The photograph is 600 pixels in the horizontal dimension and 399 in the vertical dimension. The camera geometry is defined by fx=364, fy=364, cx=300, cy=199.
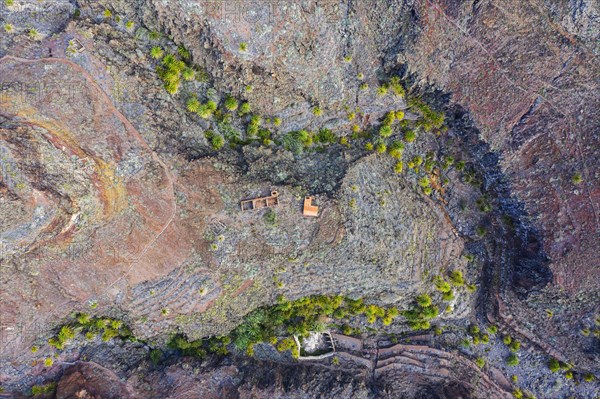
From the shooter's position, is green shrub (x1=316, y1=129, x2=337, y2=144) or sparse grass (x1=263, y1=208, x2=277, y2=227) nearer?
sparse grass (x1=263, y1=208, x2=277, y2=227)

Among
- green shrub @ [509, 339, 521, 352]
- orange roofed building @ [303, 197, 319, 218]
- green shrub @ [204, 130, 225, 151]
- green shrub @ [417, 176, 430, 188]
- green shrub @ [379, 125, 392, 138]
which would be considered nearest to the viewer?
orange roofed building @ [303, 197, 319, 218]

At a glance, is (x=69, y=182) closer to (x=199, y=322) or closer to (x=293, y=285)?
(x=199, y=322)

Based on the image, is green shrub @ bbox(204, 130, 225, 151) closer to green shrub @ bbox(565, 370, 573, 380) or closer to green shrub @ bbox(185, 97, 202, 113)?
green shrub @ bbox(185, 97, 202, 113)

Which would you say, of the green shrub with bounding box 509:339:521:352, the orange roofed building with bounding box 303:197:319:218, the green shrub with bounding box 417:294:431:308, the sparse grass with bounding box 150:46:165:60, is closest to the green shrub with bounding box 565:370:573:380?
the green shrub with bounding box 509:339:521:352

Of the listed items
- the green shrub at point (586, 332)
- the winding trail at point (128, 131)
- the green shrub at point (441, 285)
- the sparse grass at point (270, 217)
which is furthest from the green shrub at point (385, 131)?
the green shrub at point (586, 332)

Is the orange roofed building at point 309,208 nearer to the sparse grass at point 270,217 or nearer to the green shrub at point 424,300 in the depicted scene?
the sparse grass at point 270,217

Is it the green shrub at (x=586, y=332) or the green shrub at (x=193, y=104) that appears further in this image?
the green shrub at (x=586, y=332)

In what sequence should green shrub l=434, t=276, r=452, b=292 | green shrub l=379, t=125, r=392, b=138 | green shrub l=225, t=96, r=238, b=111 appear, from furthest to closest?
green shrub l=434, t=276, r=452, b=292 → green shrub l=379, t=125, r=392, b=138 → green shrub l=225, t=96, r=238, b=111

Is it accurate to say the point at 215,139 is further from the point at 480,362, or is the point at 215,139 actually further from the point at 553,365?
the point at 553,365

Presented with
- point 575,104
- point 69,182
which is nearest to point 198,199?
point 69,182
